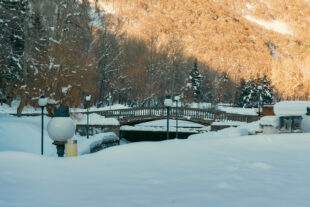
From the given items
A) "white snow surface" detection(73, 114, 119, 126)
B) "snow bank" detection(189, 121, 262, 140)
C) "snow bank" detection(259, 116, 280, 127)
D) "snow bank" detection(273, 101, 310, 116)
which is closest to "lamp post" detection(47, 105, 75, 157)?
"snow bank" detection(189, 121, 262, 140)

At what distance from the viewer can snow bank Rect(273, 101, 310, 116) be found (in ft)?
47.5

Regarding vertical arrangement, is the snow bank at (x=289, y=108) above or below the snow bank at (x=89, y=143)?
above

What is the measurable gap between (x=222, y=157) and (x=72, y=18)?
20.6 metres

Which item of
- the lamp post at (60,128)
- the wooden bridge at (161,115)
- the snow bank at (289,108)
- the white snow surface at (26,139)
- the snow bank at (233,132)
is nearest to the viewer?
the lamp post at (60,128)

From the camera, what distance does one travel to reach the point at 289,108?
584 inches

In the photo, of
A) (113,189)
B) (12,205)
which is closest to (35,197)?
(12,205)

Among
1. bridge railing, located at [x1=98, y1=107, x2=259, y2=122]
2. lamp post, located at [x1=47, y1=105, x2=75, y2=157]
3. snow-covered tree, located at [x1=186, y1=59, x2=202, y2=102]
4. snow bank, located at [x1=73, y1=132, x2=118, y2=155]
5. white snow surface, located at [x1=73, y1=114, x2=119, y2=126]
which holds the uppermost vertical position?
snow-covered tree, located at [x1=186, y1=59, x2=202, y2=102]

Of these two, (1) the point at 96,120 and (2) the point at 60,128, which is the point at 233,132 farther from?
(1) the point at 96,120

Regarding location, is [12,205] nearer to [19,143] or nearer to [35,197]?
[35,197]

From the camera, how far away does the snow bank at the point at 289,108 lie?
14469mm

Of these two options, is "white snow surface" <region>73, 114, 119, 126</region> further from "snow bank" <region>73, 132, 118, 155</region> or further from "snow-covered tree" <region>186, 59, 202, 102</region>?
"snow-covered tree" <region>186, 59, 202, 102</region>

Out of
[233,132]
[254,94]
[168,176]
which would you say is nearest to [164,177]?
[168,176]

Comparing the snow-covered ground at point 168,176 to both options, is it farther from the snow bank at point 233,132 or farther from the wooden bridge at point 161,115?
the wooden bridge at point 161,115

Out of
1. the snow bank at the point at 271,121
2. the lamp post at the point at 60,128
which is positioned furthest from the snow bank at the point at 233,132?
the lamp post at the point at 60,128
